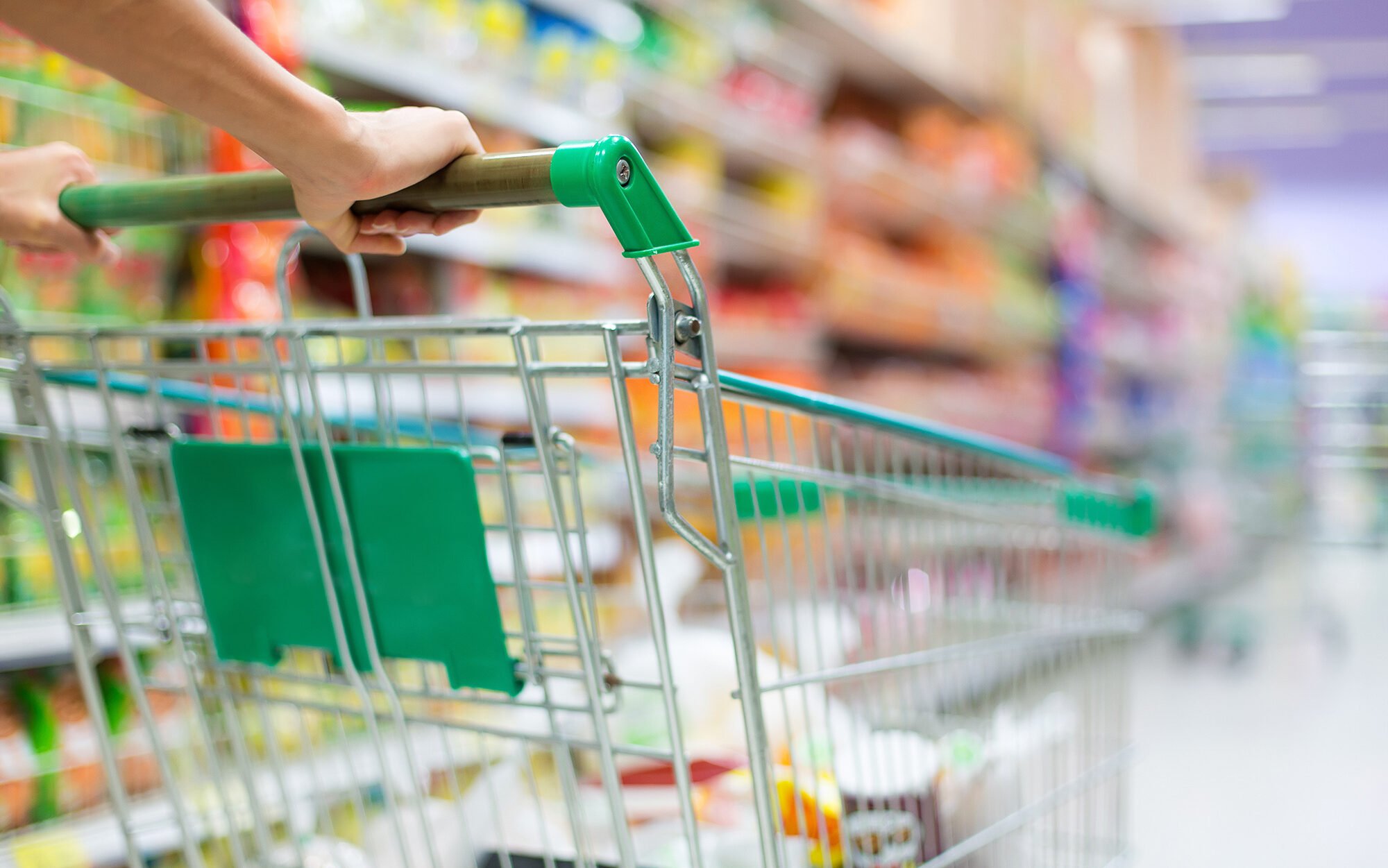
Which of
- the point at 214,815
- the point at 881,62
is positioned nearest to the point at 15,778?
the point at 214,815

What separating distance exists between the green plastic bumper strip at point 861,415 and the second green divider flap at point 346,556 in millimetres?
226

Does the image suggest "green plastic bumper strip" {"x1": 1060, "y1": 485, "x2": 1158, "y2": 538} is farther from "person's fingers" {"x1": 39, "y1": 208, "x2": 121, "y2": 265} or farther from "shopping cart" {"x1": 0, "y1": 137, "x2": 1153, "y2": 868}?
"person's fingers" {"x1": 39, "y1": 208, "x2": 121, "y2": 265}

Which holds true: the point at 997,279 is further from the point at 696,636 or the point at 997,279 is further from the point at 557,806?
the point at 557,806

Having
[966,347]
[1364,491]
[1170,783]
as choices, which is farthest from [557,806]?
[1364,491]

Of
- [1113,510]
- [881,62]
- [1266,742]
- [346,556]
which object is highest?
[881,62]

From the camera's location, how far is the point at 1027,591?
1.49m

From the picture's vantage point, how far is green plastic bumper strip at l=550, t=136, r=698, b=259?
74 cm

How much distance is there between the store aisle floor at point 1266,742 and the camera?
8.97 ft

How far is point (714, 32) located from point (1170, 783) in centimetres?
242

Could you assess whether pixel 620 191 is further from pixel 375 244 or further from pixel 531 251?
pixel 531 251

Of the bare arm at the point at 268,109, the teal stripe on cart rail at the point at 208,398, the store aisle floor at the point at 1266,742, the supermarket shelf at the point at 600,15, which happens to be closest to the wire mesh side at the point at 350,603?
the teal stripe on cart rail at the point at 208,398

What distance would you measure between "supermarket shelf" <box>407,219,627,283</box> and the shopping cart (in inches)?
11.3

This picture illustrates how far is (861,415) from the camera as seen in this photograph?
39.5 inches

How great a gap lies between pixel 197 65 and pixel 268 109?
0.18ft
